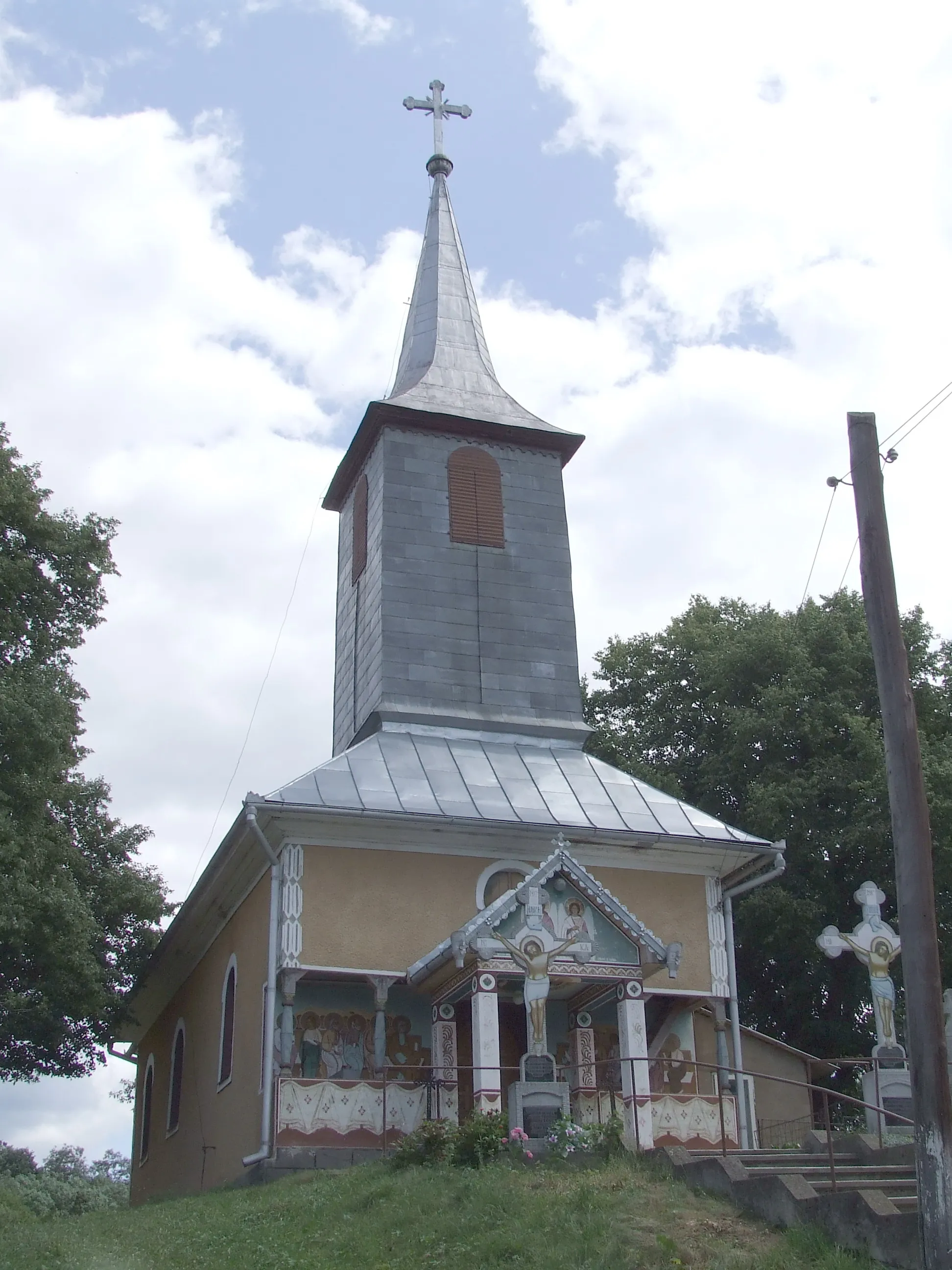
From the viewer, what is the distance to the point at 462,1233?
1134 cm

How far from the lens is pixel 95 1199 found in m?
44.0

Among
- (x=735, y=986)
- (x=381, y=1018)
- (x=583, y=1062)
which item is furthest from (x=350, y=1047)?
(x=735, y=986)

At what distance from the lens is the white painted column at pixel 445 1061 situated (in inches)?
683

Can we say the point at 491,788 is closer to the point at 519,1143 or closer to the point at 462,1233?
the point at 519,1143

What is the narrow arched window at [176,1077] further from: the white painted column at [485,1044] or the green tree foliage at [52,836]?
the white painted column at [485,1044]

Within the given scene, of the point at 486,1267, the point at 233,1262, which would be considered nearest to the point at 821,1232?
the point at 486,1267

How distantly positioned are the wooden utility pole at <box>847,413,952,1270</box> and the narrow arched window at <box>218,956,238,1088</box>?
12.2 m

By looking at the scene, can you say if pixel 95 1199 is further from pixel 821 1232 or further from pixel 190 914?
pixel 821 1232

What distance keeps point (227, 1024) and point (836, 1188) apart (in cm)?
1132

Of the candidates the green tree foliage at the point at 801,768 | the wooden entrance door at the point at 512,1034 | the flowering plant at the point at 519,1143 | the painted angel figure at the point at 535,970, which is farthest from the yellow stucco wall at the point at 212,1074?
the green tree foliage at the point at 801,768

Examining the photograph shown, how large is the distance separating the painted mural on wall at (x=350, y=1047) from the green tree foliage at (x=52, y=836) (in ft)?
14.8

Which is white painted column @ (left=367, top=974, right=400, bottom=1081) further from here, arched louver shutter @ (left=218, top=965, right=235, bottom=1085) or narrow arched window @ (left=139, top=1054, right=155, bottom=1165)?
narrow arched window @ (left=139, top=1054, right=155, bottom=1165)

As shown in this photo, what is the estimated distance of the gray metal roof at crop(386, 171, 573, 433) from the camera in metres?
26.0

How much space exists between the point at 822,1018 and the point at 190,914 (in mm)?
13666
